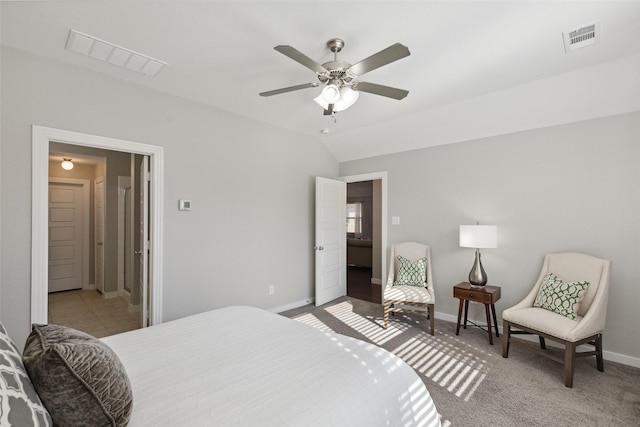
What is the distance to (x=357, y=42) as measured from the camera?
217 centimetres

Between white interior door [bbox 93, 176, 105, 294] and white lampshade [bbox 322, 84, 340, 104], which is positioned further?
white interior door [bbox 93, 176, 105, 294]

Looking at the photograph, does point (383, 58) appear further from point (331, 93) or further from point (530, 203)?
point (530, 203)

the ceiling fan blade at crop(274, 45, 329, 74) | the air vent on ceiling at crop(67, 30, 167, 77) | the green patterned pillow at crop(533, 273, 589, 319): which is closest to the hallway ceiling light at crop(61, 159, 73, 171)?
the air vent on ceiling at crop(67, 30, 167, 77)

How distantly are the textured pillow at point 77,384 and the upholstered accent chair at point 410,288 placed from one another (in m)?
2.98

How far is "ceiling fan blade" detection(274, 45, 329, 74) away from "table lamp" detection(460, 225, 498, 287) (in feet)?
7.95

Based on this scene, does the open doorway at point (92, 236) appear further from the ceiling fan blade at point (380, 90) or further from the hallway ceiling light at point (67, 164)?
the ceiling fan blade at point (380, 90)

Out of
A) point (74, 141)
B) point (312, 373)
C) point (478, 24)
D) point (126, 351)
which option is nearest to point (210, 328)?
point (126, 351)

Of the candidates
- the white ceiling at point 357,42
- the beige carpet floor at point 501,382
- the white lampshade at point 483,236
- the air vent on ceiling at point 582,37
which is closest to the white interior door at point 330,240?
the beige carpet floor at point 501,382

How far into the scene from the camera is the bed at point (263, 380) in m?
1.11

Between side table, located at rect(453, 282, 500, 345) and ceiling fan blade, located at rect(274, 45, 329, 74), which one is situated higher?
ceiling fan blade, located at rect(274, 45, 329, 74)

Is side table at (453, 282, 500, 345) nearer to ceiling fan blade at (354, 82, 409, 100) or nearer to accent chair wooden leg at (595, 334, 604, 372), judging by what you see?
accent chair wooden leg at (595, 334, 604, 372)

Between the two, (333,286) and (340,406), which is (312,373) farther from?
(333,286)

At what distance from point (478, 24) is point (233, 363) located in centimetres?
263

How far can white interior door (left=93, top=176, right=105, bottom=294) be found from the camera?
16.6ft
